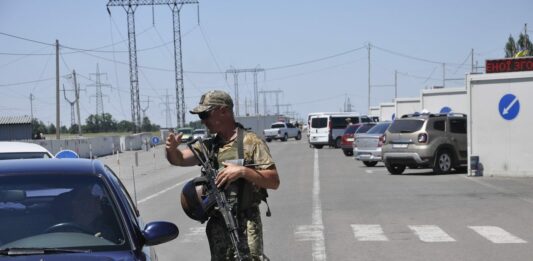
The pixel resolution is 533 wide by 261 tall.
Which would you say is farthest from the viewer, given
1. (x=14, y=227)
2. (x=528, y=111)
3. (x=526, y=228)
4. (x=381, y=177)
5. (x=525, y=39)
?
(x=525, y=39)

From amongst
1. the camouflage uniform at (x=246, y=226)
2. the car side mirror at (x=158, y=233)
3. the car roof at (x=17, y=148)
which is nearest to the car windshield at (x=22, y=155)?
the car roof at (x=17, y=148)

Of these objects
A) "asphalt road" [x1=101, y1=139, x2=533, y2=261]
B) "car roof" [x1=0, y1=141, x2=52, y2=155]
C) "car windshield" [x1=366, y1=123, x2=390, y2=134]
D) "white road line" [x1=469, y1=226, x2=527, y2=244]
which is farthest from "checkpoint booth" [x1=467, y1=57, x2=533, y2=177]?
"car roof" [x1=0, y1=141, x2=52, y2=155]

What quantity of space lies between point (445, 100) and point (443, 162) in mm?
14050

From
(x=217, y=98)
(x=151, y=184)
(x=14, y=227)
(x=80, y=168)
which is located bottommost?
(x=151, y=184)

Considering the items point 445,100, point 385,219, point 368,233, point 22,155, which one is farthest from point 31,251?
point 445,100

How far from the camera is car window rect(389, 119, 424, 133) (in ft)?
72.0

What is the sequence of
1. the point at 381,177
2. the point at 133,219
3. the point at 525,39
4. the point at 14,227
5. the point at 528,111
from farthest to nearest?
the point at 525,39 < the point at 381,177 < the point at 528,111 < the point at 133,219 < the point at 14,227

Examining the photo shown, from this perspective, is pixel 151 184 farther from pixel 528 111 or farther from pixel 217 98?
pixel 217 98

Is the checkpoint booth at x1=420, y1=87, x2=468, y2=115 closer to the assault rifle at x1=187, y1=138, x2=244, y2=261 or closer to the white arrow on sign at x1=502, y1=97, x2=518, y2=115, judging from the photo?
the white arrow on sign at x1=502, y1=97, x2=518, y2=115

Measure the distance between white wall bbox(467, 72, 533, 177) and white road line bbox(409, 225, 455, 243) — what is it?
1004cm

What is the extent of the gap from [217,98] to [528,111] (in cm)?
1730

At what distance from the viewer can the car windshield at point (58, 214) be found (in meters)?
4.61

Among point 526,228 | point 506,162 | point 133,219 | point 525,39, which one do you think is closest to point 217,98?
point 133,219

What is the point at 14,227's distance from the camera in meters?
4.71
